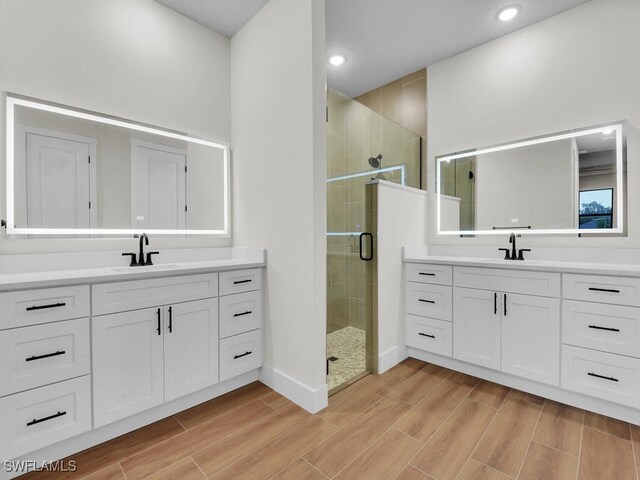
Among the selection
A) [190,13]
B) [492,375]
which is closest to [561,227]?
[492,375]

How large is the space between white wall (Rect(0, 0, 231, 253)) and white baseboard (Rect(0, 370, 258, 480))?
3.43ft

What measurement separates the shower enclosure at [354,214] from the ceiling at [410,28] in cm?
50

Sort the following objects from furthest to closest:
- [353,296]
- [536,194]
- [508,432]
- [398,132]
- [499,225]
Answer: [398,132] → [353,296] → [499,225] → [536,194] → [508,432]

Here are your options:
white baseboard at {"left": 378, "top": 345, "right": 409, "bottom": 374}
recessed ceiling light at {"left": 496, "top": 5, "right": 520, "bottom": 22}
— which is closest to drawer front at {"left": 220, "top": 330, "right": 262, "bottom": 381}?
white baseboard at {"left": 378, "top": 345, "right": 409, "bottom": 374}

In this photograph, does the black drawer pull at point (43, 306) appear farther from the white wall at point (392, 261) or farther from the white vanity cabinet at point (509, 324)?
the white vanity cabinet at point (509, 324)

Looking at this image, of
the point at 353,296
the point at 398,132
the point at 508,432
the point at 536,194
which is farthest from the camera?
the point at 398,132

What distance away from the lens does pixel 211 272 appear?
196 cm

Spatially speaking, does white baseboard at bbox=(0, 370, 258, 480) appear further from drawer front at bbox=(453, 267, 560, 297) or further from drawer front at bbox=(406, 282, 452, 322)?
drawer front at bbox=(453, 267, 560, 297)

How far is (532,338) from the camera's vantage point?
203 cm

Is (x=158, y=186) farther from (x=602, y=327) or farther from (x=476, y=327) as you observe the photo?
(x=602, y=327)

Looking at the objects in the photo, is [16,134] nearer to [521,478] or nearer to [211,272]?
[211,272]

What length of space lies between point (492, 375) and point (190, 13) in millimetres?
3584

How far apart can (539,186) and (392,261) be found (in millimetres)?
1331

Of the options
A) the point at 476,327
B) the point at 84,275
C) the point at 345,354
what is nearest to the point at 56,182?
the point at 84,275
